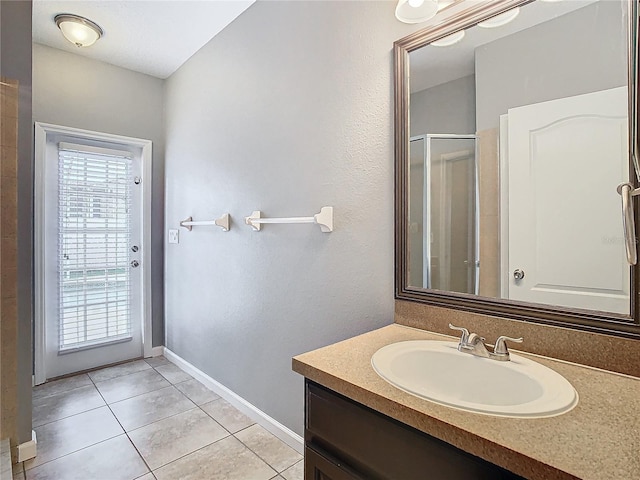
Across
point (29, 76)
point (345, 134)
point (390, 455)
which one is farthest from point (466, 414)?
point (29, 76)

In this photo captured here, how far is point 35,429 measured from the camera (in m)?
2.08

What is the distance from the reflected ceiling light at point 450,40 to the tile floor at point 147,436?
201cm

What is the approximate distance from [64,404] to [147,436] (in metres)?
0.84

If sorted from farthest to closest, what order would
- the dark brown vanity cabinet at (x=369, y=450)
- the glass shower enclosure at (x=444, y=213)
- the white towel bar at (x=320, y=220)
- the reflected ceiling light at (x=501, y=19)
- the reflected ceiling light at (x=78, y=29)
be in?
the reflected ceiling light at (x=78, y=29), the white towel bar at (x=320, y=220), the glass shower enclosure at (x=444, y=213), the reflected ceiling light at (x=501, y=19), the dark brown vanity cabinet at (x=369, y=450)

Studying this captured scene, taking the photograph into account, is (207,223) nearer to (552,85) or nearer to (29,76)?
(29,76)

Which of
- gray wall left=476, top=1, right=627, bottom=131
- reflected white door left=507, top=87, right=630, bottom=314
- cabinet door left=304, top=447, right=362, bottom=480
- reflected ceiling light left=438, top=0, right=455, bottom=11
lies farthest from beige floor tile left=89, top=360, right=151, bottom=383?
reflected ceiling light left=438, top=0, right=455, bottom=11

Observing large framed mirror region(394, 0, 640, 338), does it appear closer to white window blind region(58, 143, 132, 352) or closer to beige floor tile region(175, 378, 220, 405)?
beige floor tile region(175, 378, 220, 405)

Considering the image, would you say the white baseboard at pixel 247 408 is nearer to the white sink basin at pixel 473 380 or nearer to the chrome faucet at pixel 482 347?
the white sink basin at pixel 473 380

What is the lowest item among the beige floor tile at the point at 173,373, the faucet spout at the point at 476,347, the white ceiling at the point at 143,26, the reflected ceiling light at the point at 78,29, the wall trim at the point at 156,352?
the beige floor tile at the point at 173,373

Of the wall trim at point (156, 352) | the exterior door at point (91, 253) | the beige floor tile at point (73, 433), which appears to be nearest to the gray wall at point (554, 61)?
the beige floor tile at point (73, 433)

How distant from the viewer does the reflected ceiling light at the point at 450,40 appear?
4.18 ft

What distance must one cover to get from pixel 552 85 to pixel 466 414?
0.99 m

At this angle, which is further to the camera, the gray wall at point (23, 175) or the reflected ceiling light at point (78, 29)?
the reflected ceiling light at point (78, 29)

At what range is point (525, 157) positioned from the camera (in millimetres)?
1129
